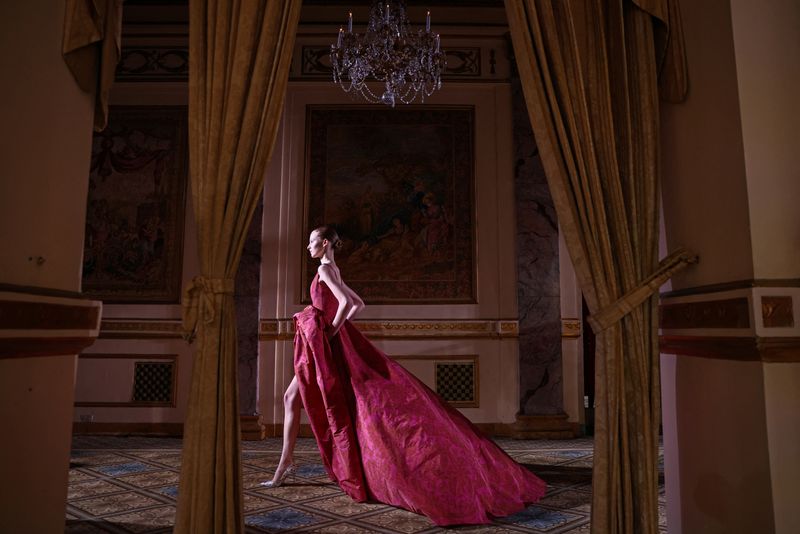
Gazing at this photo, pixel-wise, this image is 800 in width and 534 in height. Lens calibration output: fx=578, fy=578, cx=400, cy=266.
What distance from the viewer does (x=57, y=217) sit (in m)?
2.25

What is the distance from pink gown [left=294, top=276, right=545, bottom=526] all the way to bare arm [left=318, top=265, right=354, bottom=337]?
6 cm

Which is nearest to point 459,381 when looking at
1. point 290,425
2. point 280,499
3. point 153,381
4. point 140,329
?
point 290,425

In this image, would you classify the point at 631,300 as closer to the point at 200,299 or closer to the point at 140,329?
the point at 200,299

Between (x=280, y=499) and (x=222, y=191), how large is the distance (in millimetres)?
2195

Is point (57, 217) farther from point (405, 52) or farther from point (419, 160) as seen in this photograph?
point (419, 160)

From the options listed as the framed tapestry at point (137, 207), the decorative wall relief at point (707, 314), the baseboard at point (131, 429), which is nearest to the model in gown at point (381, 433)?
the decorative wall relief at point (707, 314)

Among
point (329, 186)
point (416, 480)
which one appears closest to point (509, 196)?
point (329, 186)

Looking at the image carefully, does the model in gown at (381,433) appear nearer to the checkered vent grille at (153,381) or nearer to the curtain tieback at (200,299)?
the curtain tieback at (200,299)

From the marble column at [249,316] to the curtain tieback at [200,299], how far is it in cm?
408

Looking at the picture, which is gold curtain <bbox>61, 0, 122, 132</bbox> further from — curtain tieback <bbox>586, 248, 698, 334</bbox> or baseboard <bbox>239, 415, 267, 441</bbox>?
baseboard <bbox>239, 415, 267, 441</bbox>

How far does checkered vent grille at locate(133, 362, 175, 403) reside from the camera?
634cm

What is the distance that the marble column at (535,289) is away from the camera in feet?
20.4

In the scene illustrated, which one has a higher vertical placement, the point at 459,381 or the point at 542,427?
the point at 459,381

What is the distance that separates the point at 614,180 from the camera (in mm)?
2334
